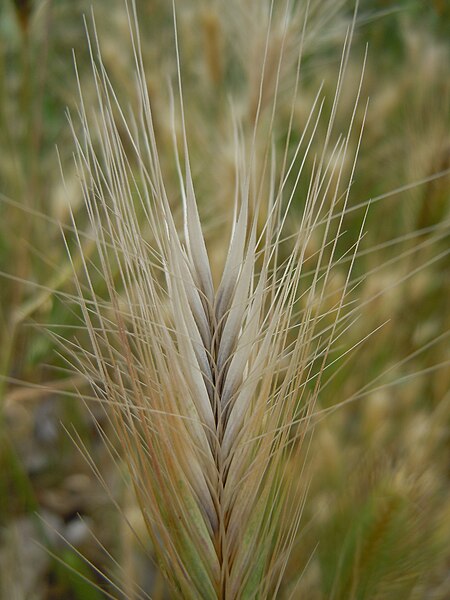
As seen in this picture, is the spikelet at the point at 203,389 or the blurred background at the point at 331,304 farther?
the blurred background at the point at 331,304

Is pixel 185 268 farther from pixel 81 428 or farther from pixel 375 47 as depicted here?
pixel 375 47

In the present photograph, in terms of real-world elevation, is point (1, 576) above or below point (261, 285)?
below

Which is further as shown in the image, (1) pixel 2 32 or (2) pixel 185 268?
(1) pixel 2 32

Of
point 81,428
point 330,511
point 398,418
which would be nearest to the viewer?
point 330,511

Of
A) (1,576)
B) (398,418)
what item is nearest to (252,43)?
(398,418)

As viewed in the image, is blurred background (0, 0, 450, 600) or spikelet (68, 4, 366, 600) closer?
spikelet (68, 4, 366, 600)

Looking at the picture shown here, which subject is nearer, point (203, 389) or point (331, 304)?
point (203, 389)

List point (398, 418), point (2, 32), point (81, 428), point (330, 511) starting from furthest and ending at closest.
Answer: point (2, 32), point (81, 428), point (398, 418), point (330, 511)

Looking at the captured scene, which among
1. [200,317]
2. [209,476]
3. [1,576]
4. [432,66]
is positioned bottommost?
[1,576]
